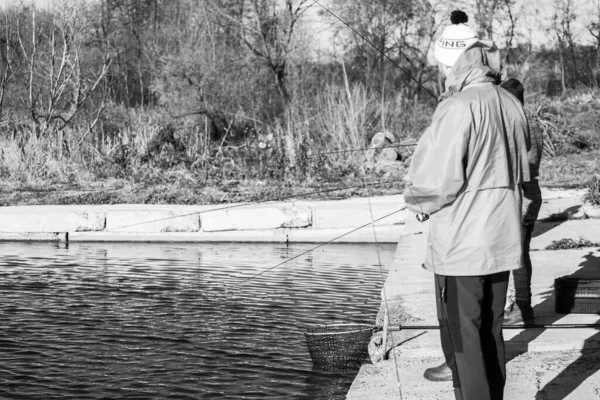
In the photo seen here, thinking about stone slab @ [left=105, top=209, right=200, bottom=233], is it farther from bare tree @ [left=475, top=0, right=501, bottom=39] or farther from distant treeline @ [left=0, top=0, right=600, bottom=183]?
bare tree @ [left=475, top=0, right=501, bottom=39]

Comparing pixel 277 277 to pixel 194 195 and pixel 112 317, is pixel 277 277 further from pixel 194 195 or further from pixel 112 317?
pixel 194 195

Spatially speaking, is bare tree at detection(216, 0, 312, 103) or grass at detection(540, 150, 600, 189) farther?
bare tree at detection(216, 0, 312, 103)

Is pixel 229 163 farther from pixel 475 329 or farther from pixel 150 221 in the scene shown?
pixel 475 329

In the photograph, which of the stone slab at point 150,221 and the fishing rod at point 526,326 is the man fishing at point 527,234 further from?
the stone slab at point 150,221

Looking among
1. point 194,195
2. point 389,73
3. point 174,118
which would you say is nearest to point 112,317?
point 194,195

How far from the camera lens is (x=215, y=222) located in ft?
39.8

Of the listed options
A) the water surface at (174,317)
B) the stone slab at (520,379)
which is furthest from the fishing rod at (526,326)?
the water surface at (174,317)

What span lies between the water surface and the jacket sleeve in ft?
7.37

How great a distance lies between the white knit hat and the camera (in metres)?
4.17

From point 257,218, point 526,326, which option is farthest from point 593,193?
point 526,326

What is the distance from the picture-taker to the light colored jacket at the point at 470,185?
3.61 metres

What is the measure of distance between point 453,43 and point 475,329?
1.38 m

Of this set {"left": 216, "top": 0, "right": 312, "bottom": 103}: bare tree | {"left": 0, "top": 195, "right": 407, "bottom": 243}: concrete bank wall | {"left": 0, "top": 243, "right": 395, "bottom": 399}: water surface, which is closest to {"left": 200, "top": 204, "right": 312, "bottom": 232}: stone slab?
{"left": 0, "top": 195, "right": 407, "bottom": 243}: concrete bank wall

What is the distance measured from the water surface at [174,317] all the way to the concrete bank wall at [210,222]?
0.33 m
